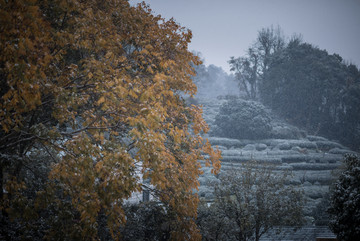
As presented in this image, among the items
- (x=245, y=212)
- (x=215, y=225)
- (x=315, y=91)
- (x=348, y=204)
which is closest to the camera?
(x=348, y=204)

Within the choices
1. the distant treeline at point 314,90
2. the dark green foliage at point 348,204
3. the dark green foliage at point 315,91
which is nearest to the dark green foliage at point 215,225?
the dark green foliage at point 348,204

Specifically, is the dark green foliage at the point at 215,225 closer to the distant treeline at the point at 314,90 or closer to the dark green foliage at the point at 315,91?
the distant treeline at the point at 314,90

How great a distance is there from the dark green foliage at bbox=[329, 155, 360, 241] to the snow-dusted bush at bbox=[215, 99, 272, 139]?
30.1 m

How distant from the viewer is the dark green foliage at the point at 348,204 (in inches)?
314

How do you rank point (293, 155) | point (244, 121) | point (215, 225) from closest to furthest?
point (215, 225)
point (293, 155)
point (244, 121)

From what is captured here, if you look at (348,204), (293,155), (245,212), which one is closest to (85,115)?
(245,212)

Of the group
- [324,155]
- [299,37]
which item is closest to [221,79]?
[299,37]

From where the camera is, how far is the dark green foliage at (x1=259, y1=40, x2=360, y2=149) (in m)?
41.5

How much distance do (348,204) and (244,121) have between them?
31494mm

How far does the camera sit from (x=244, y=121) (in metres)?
39.0

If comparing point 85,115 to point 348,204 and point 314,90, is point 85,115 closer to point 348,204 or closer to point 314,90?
point 348,204

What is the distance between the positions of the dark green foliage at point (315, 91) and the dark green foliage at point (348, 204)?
122 feet

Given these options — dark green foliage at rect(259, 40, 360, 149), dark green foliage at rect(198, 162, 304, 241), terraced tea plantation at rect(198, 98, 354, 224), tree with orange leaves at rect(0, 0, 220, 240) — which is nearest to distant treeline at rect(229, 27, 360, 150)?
dark green foliage at rect(259, 40, 360, 149)

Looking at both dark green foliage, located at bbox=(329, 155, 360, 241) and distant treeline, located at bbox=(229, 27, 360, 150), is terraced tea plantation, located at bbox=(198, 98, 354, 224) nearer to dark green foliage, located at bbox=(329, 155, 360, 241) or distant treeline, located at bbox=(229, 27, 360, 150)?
distant treeline, located at bbox=(229, 27, 360, 150)
